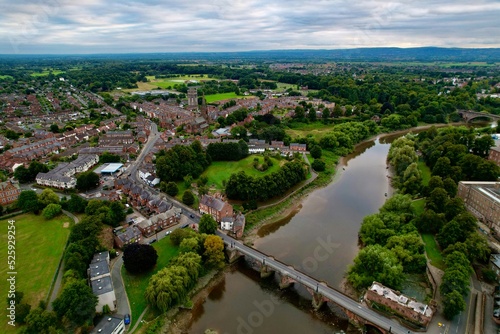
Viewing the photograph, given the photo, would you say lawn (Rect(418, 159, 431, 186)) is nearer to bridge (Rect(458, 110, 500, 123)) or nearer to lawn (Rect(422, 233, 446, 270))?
lawn (Rect(422, 233, 446, 270))

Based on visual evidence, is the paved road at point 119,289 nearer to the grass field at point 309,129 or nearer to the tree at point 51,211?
the tree at point 51,211

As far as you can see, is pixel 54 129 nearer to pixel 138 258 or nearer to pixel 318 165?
pixel 138 258

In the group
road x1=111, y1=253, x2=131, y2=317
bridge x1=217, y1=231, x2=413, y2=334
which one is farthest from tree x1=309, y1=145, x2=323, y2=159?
road x1=111, y1=253, x2=131, y2=317

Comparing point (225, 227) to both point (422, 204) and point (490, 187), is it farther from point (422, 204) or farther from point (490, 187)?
point (490, 187)

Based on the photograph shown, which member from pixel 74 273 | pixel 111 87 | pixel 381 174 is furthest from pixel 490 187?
pixel 111 87

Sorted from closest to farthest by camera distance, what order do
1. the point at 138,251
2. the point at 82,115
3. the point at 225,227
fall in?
the point at 138,251 < the point at 225,227 < the point at 82,115
